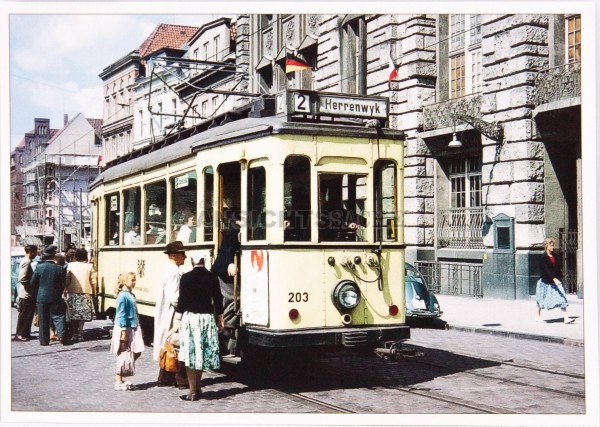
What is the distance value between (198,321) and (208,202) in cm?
202

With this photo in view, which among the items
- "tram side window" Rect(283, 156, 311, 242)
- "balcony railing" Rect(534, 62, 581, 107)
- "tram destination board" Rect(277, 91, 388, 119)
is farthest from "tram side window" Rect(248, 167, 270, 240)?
"balcony railing" Rect(534, 62, 581, 107)

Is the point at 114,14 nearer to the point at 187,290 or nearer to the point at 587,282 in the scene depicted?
the point at 187,290

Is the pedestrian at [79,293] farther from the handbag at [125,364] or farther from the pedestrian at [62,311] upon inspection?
the handbag at [125,364]

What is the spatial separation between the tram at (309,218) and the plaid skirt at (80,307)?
4.89 metres

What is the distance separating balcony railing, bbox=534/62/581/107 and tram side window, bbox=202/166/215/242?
9882mm

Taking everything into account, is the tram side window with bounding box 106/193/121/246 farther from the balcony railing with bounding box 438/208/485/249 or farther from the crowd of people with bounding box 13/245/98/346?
the balcony railing with bounding box 438/208/485/249

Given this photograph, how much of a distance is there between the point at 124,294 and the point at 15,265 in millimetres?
12816

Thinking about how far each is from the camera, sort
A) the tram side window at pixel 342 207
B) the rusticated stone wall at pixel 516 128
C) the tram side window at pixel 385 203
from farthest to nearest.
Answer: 1. the rusticated stone wall at pixel 516 128
2. the tram side window at pixel 385 203
3. the tram side window at pixel 342 207

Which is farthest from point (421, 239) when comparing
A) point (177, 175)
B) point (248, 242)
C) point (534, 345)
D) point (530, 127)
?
point (248, 242)

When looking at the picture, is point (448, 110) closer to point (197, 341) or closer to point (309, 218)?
point (309, 218)

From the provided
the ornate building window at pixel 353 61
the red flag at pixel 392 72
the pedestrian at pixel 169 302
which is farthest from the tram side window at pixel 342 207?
the ornate building window at pixel 353 61

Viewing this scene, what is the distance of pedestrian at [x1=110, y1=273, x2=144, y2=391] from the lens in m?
10.3

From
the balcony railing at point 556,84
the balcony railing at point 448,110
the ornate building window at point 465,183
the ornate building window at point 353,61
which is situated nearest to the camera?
the balcony railing at point 556,84

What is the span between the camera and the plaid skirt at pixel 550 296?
1541 centimetres
